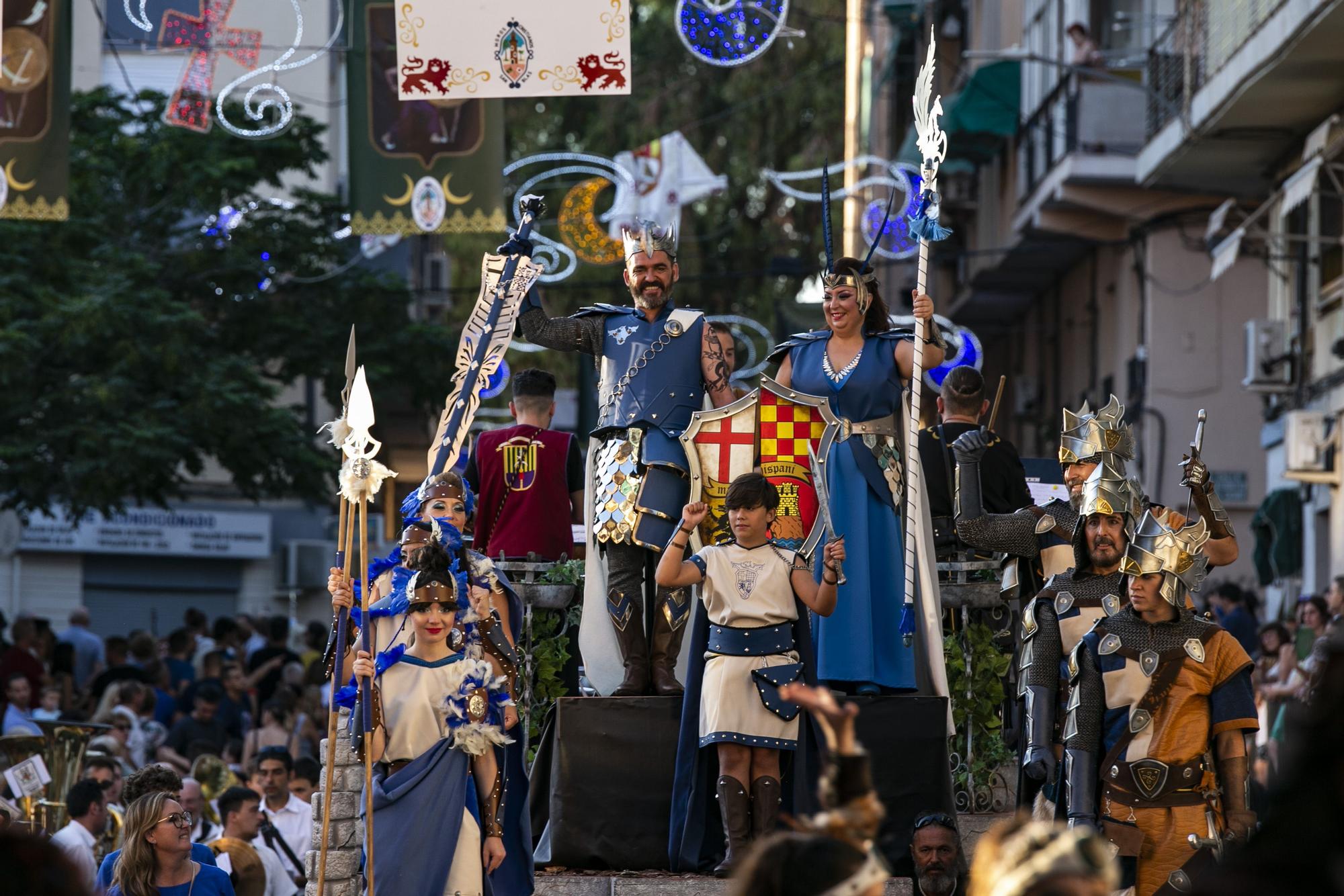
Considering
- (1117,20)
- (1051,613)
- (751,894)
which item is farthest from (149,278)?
(751,894)

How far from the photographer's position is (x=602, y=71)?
516 inches

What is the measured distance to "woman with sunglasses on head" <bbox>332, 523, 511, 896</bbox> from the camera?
863 centimetres

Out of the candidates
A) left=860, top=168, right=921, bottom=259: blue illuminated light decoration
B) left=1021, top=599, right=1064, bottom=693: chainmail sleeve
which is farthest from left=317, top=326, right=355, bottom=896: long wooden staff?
left=860, top=168, right=921, bottom=259: blue illuminated light decoration

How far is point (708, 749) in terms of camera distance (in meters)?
9.42

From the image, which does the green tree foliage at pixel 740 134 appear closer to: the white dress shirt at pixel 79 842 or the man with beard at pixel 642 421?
the white dress shirt at pixel 79 842

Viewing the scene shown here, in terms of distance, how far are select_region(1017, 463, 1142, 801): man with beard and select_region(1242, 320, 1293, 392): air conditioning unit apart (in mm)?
11984

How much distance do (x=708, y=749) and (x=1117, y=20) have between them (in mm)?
15533

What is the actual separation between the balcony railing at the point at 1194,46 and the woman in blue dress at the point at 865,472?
8879mm

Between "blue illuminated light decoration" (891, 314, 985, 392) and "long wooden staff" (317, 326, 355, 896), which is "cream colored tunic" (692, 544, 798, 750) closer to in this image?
"long wooden staff" (317, 326, 355, 896)

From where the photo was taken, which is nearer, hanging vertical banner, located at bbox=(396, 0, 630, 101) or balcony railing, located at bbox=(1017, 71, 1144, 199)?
hanging vertical banner, located at bbox=(396, 0, 630, 101)

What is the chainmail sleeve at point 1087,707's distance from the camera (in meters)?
8.03

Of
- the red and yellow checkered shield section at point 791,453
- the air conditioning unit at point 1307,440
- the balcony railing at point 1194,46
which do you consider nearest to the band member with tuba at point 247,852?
the red and yellow checkered shield section at point 791,453

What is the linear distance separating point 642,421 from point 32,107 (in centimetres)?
625

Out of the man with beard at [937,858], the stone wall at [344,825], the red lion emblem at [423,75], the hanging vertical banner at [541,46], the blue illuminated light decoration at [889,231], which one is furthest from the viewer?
the blue illuminated light decoration at [889,231]
